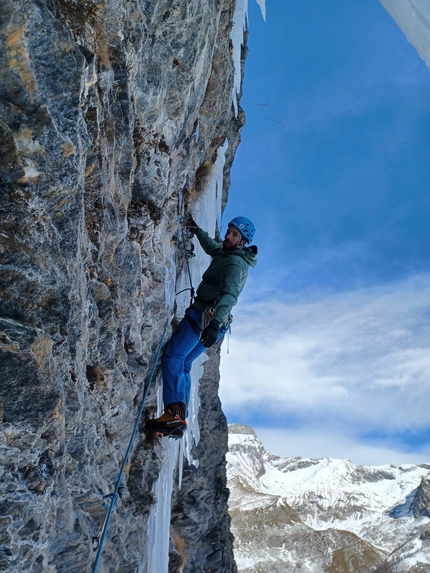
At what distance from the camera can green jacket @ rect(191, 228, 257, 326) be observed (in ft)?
15.1

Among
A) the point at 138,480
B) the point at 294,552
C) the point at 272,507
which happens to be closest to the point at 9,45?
the point at 138,480

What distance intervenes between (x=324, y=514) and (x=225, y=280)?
182 m

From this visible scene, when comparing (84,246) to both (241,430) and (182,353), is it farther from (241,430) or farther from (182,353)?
(241,430)

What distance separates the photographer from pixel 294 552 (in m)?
70.8

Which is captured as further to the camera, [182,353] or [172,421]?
[182,353]

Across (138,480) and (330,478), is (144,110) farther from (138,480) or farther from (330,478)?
(330,478)

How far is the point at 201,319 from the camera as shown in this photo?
4977 millimetres

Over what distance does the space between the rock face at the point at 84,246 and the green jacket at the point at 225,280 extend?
1.77ft

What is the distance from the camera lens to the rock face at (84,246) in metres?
2.34

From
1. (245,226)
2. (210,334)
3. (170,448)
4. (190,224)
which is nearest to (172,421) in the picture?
(210,334)

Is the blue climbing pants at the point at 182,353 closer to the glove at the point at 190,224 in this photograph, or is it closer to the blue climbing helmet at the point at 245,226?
the blue climbing helmet at the point at 245,226

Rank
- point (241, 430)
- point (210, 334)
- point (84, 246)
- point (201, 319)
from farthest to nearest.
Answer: point (241, 430) < point (201, 319) < point (210, 334) < point (84, 246)

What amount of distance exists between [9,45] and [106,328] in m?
2.16

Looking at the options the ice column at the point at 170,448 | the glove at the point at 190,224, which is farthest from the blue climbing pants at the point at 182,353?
the glove at the point at 190,224
